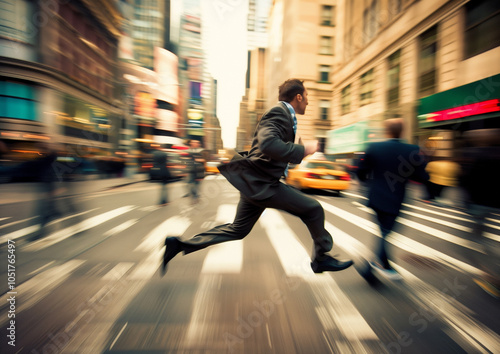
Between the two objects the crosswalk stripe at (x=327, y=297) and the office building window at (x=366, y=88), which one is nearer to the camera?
the crosswalk stripe at (x=327, y=297)

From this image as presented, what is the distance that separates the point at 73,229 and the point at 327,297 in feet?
15.6

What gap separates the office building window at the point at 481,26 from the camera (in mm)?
12488

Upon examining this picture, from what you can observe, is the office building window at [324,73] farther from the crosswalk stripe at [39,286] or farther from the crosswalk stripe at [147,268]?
the crosswalk stripe at [39,286]

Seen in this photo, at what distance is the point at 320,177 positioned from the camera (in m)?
11.1

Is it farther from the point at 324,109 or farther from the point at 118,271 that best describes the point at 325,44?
the point at 118,271

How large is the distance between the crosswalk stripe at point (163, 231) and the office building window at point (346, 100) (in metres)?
25.2

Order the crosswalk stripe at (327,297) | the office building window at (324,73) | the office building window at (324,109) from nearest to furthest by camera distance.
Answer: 1. the crosswalk stripe at (327,297)
2. the office building window at (324,109)
3. the office building window at (324,73)

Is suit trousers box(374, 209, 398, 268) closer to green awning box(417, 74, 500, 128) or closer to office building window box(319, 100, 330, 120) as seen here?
green awning box(417, 74, 500, 128)

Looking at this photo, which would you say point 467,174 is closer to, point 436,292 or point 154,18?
point 436,292

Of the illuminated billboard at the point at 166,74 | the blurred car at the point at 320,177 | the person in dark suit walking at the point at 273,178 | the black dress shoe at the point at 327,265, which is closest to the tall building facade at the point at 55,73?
the blurred car at the point at 320,177

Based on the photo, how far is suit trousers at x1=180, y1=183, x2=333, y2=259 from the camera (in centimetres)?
272

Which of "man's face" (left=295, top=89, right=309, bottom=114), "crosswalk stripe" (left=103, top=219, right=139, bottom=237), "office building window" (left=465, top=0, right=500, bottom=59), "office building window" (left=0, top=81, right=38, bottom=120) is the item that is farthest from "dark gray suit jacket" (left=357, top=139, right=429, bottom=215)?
"office building window" (left=0, top=81, right=38, bottom=120)

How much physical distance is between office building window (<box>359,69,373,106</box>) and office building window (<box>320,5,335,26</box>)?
13367 mm

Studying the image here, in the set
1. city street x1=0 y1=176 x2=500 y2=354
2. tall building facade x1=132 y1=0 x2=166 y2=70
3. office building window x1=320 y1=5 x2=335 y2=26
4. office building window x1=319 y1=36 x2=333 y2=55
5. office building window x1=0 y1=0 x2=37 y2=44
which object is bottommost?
city street x1=0 y1=176 x2=500 y2=354
